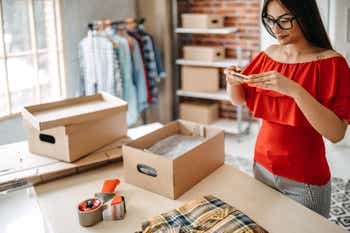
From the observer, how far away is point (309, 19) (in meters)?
1.50

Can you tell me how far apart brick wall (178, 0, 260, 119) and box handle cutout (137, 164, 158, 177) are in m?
3.14

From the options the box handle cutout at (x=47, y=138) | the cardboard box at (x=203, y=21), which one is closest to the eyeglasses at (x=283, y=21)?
the box handle cutout at (x=47, y=138)

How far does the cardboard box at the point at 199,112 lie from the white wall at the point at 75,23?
4.21 feet

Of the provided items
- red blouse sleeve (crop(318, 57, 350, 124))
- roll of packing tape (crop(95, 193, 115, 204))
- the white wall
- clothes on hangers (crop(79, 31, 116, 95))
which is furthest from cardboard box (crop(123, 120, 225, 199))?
the white wall

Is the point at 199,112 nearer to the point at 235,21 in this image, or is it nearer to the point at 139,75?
the point at 139,75

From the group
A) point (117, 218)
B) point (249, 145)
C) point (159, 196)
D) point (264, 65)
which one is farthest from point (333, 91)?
point (249, 145)

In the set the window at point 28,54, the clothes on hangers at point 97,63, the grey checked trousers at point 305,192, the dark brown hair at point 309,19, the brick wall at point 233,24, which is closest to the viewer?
the dark brown hair at point 309,19

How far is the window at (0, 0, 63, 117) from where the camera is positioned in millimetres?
3562

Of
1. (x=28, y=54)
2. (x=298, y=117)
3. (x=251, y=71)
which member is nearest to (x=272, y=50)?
(x=251, y=71)

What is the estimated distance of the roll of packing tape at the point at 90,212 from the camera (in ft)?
4.53

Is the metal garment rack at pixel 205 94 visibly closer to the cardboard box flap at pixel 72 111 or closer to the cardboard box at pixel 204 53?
the cardboard box at pixel 204 53

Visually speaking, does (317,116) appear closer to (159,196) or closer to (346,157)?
(159,196)

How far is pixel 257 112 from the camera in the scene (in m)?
1.69

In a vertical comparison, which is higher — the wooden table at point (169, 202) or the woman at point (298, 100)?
the woman at point (298, 100)
